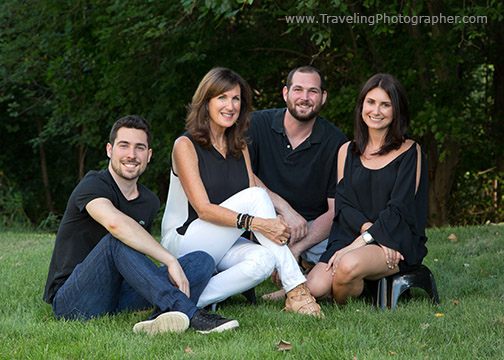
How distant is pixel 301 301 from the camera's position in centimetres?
392

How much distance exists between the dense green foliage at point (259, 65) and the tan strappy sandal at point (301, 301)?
4.68 meters

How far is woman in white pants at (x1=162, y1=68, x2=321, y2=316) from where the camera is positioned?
394 cm

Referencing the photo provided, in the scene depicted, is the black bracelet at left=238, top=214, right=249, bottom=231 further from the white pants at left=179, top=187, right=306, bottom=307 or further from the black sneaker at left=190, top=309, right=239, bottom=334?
the black sneaker at left=190, top=309, right=239, bottom=334

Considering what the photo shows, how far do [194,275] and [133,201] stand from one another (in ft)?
1.93

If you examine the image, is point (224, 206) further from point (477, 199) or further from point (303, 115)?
point (477, 199)

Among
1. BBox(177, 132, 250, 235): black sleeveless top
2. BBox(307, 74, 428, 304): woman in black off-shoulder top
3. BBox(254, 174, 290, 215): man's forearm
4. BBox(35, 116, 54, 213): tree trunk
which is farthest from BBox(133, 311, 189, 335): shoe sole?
BBox(35, 116, 54, 213): tree trunk

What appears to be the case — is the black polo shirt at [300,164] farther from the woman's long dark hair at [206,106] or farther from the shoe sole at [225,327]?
the shoe sole at [225,327]

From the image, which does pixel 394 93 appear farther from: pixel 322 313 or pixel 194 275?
pixel 194 275

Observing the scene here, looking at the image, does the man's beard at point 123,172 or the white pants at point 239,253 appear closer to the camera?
the man's beard at point 123,172

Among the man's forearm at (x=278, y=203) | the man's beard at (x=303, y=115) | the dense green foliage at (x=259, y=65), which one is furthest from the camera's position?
the dense green foliage at (x=259, y=65)

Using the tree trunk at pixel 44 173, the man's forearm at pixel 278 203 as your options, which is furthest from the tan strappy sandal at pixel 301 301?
the tree trunk at pixel 44 173

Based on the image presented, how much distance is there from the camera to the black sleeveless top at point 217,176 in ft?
14.1

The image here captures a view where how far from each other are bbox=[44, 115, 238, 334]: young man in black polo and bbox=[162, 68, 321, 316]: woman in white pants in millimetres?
274

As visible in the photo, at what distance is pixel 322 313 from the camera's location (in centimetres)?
383
